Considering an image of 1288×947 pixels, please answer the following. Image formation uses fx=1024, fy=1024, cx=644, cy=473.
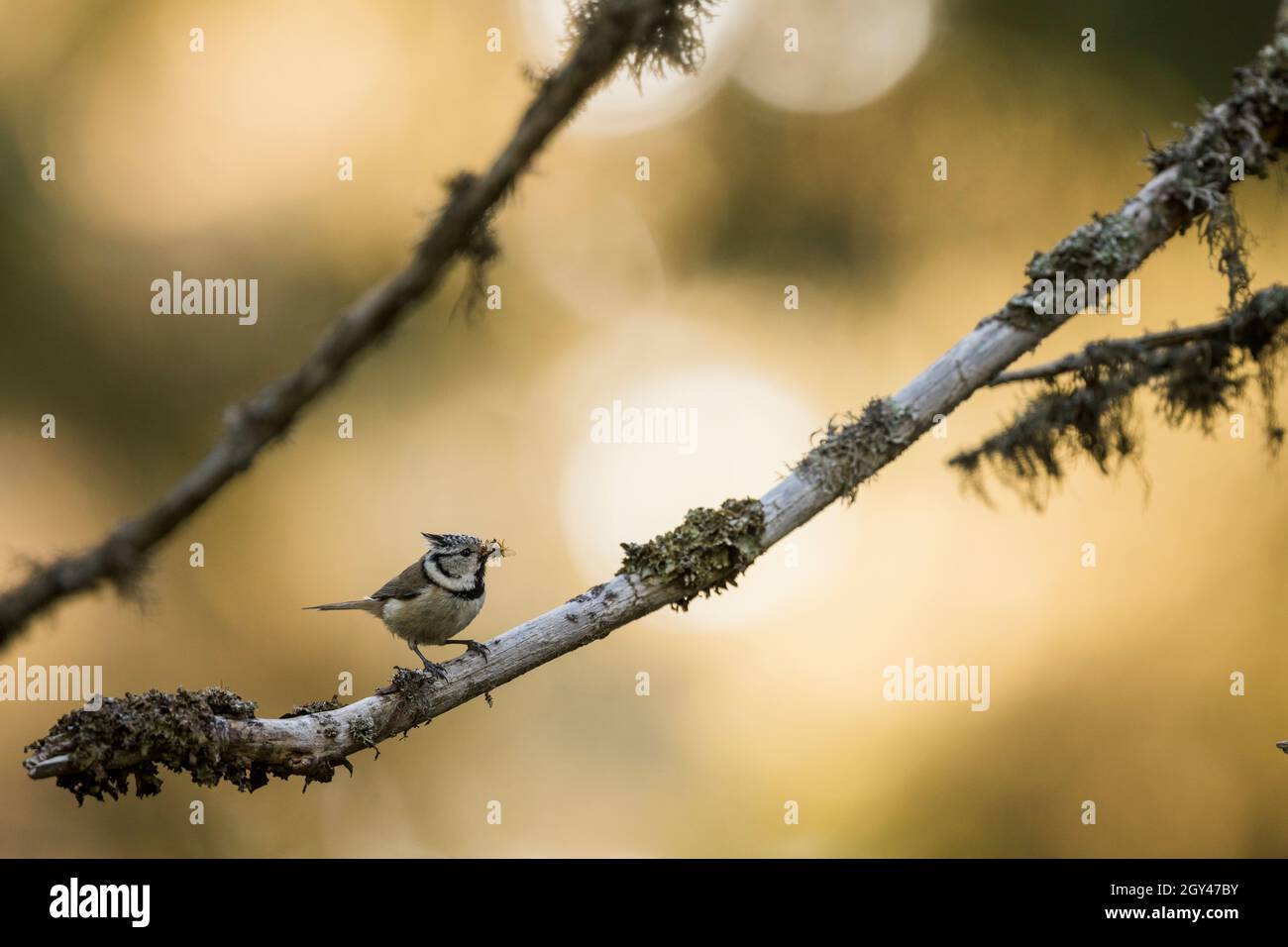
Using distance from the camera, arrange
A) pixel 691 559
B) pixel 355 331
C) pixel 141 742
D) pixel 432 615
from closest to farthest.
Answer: pixel 355 331, pixel 141 742, pixel 691 559, pixel 432 615

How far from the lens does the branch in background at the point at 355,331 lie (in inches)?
59.9

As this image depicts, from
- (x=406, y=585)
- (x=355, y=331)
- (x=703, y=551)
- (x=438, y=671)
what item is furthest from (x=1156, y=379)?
(x=355, y=331)

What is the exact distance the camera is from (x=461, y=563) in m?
4.04

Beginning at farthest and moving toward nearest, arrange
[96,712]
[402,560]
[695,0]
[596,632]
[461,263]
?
[402,560], [596,632], [96,712], [695,0], [461,263]

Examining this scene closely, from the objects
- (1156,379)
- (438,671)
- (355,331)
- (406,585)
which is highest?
(1156,379)

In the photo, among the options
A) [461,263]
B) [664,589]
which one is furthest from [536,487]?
[461,263]

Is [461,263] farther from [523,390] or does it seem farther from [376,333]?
[523,390]

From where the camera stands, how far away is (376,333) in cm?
169

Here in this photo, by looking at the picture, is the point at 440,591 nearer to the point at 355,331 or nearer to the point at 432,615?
the point at 432,615

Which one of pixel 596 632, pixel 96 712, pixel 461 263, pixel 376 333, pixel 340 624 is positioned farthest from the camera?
pixel 340 624

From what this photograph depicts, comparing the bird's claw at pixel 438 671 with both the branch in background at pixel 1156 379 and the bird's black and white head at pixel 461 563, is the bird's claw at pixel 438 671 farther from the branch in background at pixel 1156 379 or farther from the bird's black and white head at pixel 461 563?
the branch in background at pixel 1156 379

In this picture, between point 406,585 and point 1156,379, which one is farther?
point 406,585

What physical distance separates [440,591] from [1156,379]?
2.89 metres

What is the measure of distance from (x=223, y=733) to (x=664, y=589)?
1.31m
